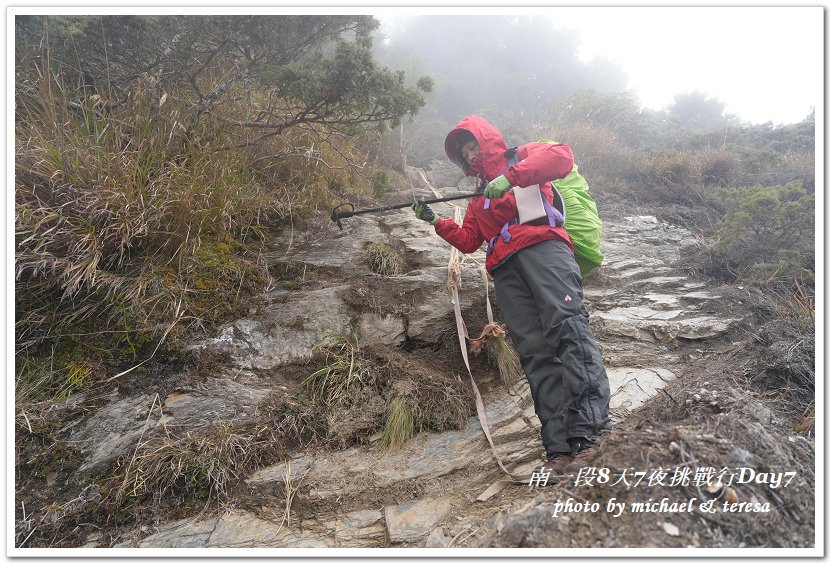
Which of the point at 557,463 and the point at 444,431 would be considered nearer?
the point at 557,463

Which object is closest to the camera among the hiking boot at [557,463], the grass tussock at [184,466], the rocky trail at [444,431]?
the rocky trail at [444,431]

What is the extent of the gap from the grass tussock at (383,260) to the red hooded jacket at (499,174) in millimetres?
922

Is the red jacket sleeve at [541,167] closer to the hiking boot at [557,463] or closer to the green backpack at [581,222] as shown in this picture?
the green backpack at [581,222]

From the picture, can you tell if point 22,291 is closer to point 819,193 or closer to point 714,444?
point 714,444

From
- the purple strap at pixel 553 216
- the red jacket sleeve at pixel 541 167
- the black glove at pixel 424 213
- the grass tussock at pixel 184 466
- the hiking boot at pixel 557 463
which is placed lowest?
the grass tussock at pixel 184 466

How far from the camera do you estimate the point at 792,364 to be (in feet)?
10.3

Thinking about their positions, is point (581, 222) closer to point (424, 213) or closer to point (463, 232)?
point (463, 232)

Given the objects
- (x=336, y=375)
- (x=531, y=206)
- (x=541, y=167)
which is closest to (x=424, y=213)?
(x=531, y=206)

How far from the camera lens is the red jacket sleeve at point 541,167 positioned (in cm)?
299

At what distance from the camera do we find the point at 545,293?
113 inches

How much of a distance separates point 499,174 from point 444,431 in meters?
2.22

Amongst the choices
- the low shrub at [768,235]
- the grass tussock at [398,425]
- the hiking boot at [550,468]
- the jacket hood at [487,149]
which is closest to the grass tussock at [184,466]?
the grass tussock at [398,425]

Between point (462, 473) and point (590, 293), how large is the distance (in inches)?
110

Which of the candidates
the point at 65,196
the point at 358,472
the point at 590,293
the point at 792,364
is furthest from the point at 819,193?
the point at 65,196
